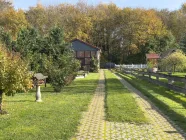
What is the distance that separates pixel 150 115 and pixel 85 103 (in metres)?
3.36

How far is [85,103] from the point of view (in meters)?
11.8

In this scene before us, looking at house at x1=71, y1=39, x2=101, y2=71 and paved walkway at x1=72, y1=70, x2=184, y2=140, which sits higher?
house at x1=71, y1=39, x2=101, y2=71

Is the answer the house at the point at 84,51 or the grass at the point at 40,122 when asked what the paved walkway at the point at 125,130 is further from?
the house at the point at 84,51

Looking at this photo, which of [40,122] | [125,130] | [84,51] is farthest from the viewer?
[84,51]

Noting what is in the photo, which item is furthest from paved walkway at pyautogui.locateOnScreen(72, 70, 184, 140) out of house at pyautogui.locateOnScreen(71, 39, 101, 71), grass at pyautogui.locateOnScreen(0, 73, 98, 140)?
house at pyautogui.locateOnScreen(71, 39, 101, 71)

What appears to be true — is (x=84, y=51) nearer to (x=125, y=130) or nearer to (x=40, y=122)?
(x=40, y=122)

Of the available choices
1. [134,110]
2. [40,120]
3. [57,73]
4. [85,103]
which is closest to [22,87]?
[40,120]

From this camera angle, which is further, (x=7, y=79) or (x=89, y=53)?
(x=89, y=53)

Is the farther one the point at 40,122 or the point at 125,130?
the point at 40,122

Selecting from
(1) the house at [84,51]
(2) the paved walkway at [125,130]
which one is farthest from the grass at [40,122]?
(1) the house at [84,51]

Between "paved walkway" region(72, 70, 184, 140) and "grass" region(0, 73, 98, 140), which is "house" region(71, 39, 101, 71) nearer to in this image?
"grass" region(0, 73, 98, 140)

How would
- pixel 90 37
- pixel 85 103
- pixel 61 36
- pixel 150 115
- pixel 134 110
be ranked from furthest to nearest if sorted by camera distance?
1. pixel 90 37
2. pixel 61 36
3. pixel 85 103
4. pixel 134 110
5. pixel 150 115

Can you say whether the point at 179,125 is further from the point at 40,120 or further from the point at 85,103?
the point at 85,103

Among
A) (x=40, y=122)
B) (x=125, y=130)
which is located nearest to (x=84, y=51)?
(x=40, y=122)
